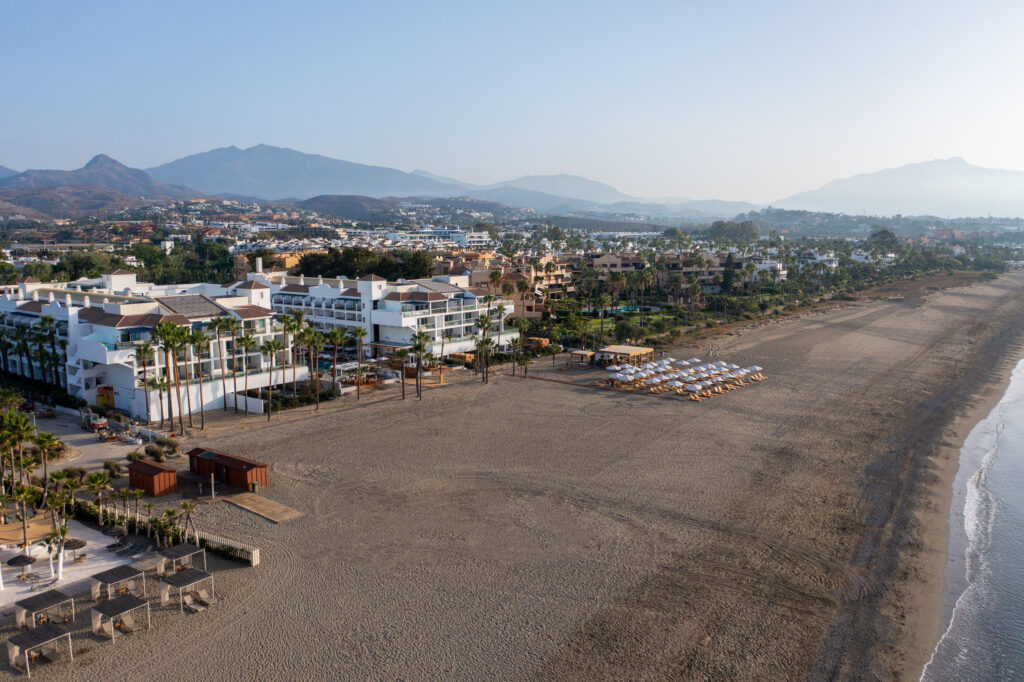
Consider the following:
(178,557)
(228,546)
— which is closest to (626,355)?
(228,546)

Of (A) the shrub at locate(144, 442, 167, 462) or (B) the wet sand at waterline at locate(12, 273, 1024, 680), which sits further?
(A) the shrub at locate(144, 442, 167, 462)

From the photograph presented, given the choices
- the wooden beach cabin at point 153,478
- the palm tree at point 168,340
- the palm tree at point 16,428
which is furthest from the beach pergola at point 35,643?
the palm tree at point 168,340

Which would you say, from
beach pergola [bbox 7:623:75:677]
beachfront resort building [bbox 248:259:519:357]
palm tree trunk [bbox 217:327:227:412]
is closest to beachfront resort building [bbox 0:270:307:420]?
palm tree trunk [bbox 217:327:227:412]

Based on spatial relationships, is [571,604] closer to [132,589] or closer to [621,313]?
[132,589]

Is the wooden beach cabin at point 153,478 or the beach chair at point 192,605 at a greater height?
the wooden beach cabin at point 153,478

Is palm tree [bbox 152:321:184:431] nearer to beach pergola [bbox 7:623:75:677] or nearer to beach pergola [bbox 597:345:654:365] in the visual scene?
beach pergola [bbox 7:623:75:677]

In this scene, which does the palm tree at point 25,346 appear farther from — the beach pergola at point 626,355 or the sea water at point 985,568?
the sea water at point 985,568
